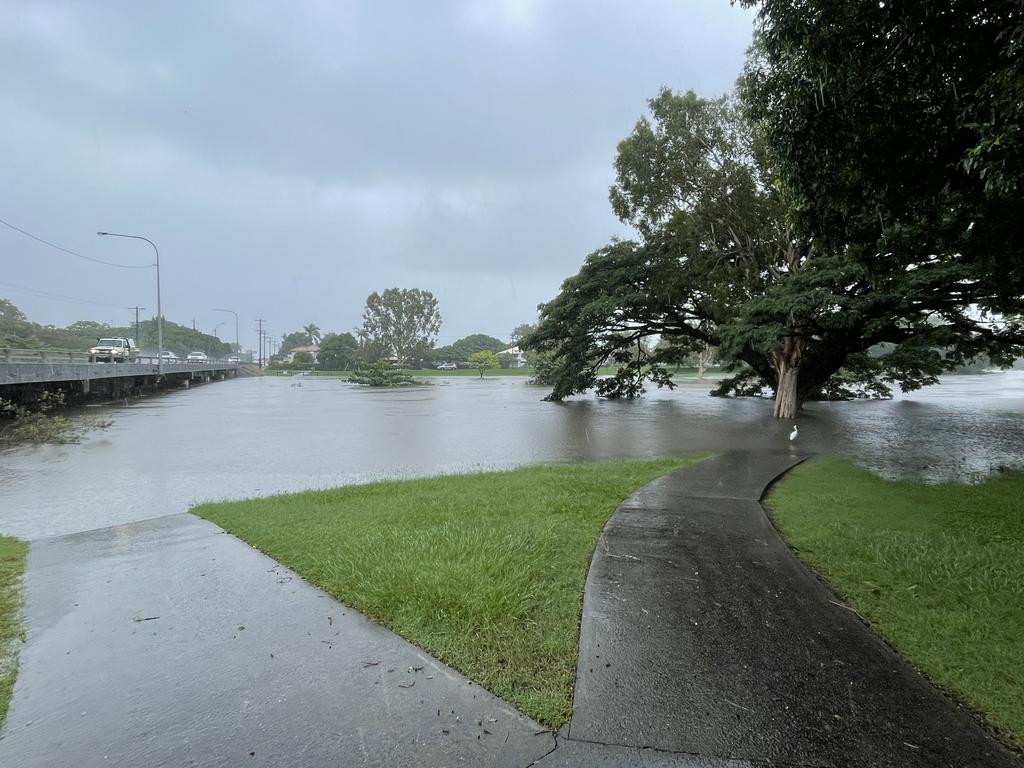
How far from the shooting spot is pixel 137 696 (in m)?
2.69

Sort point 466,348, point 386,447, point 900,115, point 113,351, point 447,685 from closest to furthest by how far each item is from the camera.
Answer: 1. point 447,685
2. point 900,115
3. point 386,447
4. point 113,351
5. point 466,348

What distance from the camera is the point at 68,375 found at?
20.8 metres

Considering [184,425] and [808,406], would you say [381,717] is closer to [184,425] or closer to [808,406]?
[184,425]

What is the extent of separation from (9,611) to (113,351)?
1370 inches

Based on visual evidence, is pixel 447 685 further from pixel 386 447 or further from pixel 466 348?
pixel 466 348

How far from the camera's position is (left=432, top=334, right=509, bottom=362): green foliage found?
110438 mm

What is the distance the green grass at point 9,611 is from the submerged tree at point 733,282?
14.8 m

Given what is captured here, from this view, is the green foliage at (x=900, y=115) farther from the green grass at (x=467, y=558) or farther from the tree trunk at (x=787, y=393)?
the tree trunk at (x=787, y=393)

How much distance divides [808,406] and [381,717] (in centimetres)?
2484

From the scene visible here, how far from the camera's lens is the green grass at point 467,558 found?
2.94m

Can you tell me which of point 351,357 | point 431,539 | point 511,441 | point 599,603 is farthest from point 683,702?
point 351,357

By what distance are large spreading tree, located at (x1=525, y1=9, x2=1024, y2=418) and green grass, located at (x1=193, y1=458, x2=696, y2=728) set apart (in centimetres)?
417

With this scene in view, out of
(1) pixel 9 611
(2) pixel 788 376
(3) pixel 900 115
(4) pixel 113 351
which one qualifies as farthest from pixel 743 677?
(4) pixel 113 351

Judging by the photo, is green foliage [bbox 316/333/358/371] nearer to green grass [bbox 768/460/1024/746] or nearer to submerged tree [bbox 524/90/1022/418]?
submerged tree [bbox 524/90/1022/418]
